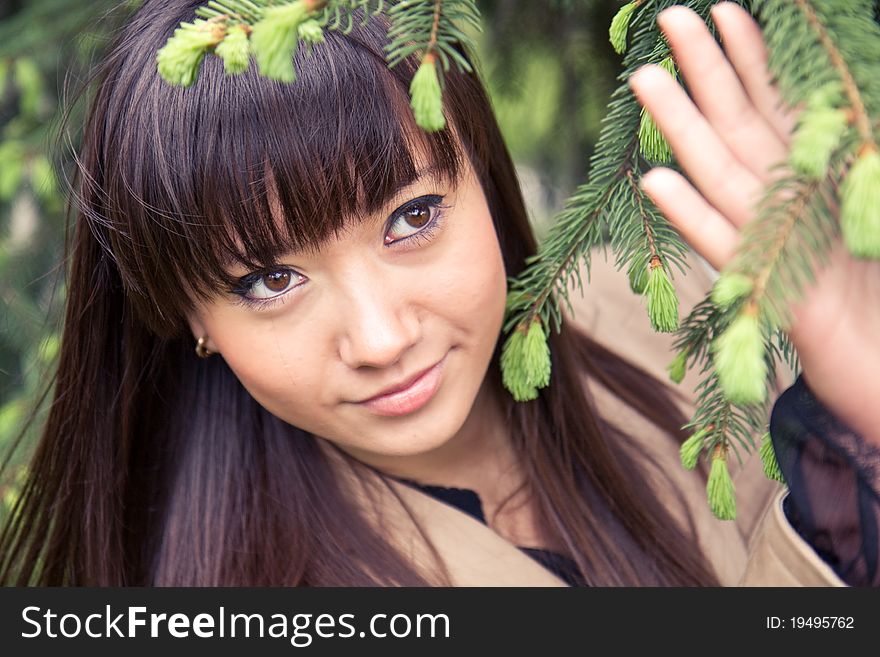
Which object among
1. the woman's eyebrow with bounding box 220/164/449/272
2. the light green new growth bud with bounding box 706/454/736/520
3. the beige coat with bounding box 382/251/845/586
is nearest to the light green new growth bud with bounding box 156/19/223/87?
the woman's eyebrow with bounding box 220/164/449/272

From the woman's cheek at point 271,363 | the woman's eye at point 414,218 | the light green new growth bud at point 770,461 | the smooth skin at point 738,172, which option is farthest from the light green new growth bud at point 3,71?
the light green new growth bud at point 770,461

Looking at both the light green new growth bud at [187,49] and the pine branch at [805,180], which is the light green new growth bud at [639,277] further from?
the light green new growth bud at [187,49]

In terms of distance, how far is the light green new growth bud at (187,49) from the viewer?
0.70 m

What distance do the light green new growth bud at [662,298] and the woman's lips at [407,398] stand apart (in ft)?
1.19

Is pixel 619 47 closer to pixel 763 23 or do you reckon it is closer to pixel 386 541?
pixel 763 23

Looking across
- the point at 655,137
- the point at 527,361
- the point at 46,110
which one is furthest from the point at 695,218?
the point at 46,110

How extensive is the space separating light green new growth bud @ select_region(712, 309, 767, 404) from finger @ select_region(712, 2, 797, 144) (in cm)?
20

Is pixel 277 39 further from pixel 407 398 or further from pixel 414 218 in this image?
pixel 407 398

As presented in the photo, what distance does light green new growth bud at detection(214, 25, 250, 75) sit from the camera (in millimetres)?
690

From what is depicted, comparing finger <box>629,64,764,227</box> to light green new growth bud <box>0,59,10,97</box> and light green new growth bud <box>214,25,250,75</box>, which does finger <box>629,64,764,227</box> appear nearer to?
light green new growth bud <box>214,25,250,75</box>

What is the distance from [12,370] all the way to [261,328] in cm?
136

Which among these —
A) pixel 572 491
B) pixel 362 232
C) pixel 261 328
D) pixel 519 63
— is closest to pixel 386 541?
pixel 572 491

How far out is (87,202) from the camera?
1.14m

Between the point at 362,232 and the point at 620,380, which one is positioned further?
the point at 620,380
